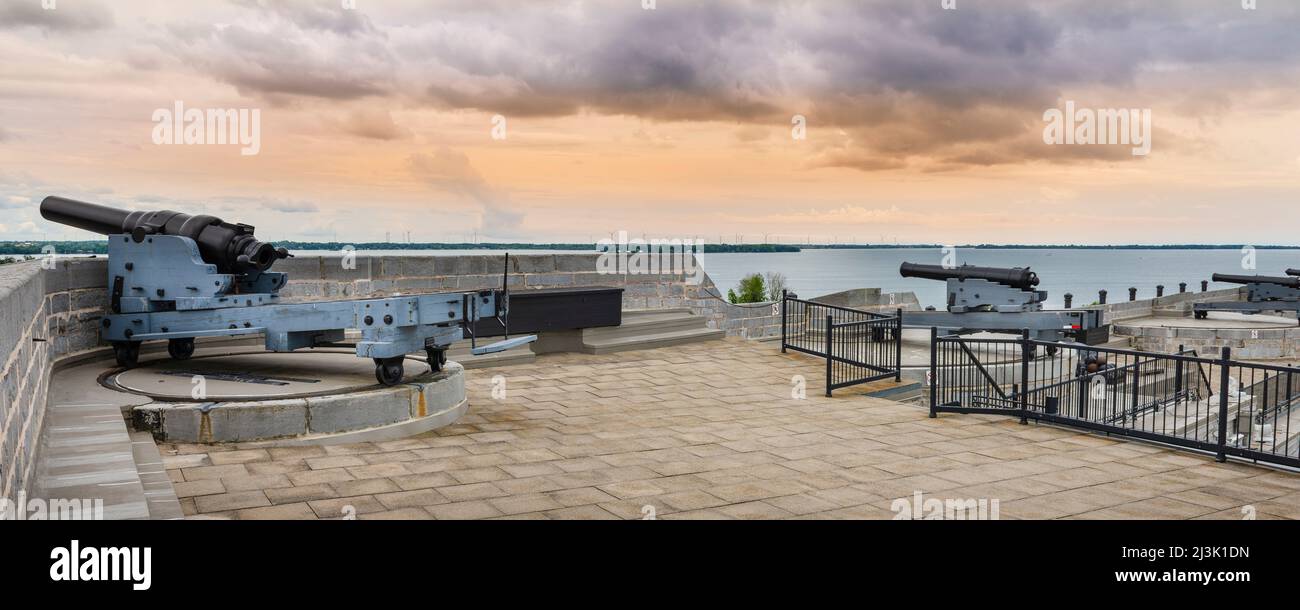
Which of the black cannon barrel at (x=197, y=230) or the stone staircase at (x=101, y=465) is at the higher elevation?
the black cannon barrel at (x=197, y=230)

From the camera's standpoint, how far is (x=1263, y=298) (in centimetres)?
2873

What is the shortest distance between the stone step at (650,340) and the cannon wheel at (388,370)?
5366mm

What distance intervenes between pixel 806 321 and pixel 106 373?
9.37m

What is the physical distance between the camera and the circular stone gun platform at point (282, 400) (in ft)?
22.4

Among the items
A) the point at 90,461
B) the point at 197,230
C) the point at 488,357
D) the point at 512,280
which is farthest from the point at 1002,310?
the point at 90,461

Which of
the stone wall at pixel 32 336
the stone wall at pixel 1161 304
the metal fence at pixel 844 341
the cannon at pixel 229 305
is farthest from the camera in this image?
the stone wall at pixel 1161 304

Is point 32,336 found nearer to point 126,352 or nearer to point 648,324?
point 126,352

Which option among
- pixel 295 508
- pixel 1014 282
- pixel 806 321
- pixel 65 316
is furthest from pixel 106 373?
pixel 1014 282

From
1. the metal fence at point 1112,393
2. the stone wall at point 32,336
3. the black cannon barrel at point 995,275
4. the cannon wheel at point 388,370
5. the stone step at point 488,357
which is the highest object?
the black cannon barrel at point 995,275

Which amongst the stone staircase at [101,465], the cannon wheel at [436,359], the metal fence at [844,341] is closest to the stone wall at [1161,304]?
the metal fence at [844,341]

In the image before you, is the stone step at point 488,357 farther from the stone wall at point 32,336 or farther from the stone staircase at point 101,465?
the stone staircase at point 101,465

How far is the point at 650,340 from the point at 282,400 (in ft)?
23.6

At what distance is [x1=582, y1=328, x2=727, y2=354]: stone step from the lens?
13.2 metres
